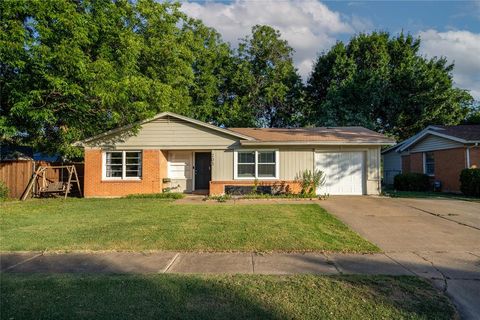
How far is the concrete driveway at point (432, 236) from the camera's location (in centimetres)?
450

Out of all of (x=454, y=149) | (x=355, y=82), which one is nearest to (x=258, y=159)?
(x=454, y=149)

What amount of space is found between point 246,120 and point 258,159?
13.4 metres

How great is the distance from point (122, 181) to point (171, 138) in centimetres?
326

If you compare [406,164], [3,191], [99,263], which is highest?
[406,164]

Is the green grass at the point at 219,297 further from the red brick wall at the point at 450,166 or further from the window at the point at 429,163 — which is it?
the window at the point at 429,163

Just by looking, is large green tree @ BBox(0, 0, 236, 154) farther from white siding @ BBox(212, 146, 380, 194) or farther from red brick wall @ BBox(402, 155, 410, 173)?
red brick wall @ BBox(402, 155, 410, 173)

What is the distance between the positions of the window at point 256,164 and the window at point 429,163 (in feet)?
37.0

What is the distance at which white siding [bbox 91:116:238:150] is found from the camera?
1580cm

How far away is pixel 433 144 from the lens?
19562 millimetres

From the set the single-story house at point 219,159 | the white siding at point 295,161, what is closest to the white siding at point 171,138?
the single-story house at point 219,159

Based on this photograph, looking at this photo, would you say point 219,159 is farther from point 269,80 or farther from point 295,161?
point 269,80

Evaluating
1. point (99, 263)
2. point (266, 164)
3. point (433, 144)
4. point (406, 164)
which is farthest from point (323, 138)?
point (99, 263)

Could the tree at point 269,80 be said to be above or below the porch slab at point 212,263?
above

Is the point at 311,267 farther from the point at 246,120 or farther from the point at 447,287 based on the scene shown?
the point at 246,120
